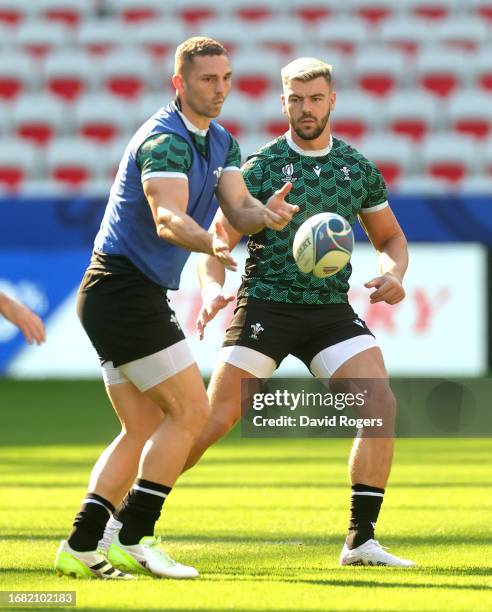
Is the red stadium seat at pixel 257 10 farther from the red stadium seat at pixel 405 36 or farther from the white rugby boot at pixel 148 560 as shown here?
the white rugby boot at pixel 148 560

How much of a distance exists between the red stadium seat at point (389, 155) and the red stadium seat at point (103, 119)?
3303mm

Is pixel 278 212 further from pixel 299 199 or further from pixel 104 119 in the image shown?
pixel 104 119

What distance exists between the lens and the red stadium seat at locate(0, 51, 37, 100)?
20.5m

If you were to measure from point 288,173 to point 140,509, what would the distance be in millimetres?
1790

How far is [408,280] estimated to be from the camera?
15320 millimetres

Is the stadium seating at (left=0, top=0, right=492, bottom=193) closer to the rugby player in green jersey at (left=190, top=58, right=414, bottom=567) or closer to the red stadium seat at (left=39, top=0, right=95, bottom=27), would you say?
the red stadium seat at (left=39, top=0, right=95, bottom=27)

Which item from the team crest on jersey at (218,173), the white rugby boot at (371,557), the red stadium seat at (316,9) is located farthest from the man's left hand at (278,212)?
the red stadium seat at (316,9)

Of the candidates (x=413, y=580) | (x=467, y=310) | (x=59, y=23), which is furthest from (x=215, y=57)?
(x=59, y=23)

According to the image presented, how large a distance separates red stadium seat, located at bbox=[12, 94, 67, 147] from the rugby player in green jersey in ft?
43.9

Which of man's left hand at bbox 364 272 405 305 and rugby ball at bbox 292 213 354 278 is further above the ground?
rugby ball at bbox 292 213 354 278

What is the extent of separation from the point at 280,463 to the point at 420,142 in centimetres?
943

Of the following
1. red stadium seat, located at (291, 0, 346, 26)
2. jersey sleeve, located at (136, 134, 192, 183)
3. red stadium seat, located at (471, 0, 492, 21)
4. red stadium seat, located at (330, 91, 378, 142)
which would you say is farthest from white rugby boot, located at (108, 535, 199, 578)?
red stadium seat, located at (471, 0, 492, 21)

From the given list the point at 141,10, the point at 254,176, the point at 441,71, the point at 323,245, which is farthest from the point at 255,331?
the point at 141,10

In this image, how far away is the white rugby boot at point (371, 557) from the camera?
20.5 feet
